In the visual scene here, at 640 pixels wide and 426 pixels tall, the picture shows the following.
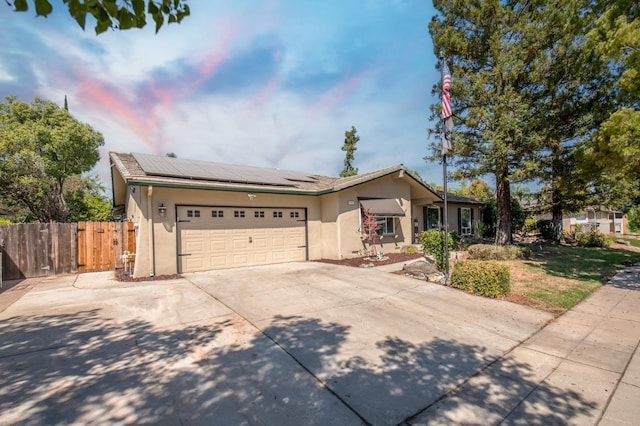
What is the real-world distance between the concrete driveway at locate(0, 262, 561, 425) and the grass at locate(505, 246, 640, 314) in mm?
964

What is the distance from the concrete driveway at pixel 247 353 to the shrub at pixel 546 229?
18744 millimetres

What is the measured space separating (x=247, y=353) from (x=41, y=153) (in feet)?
78.3

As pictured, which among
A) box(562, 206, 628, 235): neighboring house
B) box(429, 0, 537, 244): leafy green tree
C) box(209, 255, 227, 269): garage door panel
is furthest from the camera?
box(562, 206, 628, 235): neighboring house

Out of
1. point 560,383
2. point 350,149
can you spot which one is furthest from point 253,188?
point 350,149

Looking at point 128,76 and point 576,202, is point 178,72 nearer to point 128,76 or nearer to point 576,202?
point 128,76

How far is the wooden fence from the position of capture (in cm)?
932

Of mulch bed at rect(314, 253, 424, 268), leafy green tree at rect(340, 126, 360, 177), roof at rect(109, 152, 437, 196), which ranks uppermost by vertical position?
leafy green tree at rect(340, 126, 360, 177)

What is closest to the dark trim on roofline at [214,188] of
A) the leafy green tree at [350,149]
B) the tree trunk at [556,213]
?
the tree trunk at [556,213]

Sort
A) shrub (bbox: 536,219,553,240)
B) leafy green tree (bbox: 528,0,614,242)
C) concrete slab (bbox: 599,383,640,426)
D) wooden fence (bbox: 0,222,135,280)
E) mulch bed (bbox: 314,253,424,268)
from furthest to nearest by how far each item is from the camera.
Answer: shrub (bbox: 536,219,553,240)
mulch bed (bbox: 314,253,424,268)
leafy green tree (bbox: 528,0,614,242)
wooden fence (bbox: 0,222,135,280)
concrete slab (bbox: 599,383,640,426)

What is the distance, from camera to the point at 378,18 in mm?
8156

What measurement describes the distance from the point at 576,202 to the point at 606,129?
13.7 m

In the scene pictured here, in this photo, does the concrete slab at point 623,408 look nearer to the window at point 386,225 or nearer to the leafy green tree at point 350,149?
the window at point 386,225

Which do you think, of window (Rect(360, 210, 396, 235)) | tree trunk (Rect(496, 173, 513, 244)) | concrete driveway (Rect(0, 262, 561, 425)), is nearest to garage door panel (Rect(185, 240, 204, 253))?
concrete driveway (Rect(0, 262, 561, 425))

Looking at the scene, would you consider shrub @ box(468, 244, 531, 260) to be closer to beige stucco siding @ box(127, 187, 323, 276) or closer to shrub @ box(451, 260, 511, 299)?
shrub @ box(451, 260, 511, 299)
